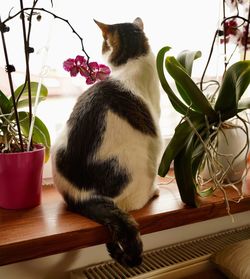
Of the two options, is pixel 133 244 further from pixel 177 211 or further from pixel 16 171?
pixel 16 171

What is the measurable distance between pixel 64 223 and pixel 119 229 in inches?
5.2

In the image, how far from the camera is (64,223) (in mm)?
685

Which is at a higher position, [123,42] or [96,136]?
[123,42]

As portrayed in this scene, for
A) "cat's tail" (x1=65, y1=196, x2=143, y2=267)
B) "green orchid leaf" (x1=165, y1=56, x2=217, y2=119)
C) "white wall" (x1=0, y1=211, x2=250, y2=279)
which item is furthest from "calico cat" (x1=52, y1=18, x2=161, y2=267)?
"white wall" (x1=0, y1=211, x2=250, y2=279)

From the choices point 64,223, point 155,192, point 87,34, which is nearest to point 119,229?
point 64,223

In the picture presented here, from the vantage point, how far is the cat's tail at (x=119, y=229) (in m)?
0.61

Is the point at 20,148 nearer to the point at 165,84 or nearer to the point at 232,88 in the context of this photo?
the point at 165,84

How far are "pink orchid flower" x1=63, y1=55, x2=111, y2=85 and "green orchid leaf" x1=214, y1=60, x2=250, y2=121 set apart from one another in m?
0.30

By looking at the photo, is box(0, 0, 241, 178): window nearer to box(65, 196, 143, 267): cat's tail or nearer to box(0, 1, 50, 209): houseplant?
box(0, 1, 50, 209): houseplant

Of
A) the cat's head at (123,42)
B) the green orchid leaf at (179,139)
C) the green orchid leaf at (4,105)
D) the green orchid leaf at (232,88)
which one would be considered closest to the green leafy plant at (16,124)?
the green orchid leaf at (4,105)

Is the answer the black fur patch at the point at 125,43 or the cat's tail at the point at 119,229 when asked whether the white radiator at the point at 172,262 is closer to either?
the cat's tail at the point at 119,229

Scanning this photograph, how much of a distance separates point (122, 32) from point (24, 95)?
0.30 meters

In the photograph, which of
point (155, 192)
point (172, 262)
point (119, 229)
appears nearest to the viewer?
point (119, 229)

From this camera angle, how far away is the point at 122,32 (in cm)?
83
